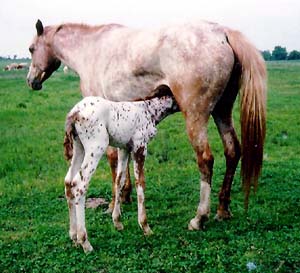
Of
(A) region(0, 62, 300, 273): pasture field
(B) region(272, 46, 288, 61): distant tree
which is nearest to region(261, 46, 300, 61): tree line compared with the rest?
(B) region(272, 46, 288, 61): distant tree

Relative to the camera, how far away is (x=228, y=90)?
714 cm

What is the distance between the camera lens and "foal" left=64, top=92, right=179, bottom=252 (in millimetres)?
6031

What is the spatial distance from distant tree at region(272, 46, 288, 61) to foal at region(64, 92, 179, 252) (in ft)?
319

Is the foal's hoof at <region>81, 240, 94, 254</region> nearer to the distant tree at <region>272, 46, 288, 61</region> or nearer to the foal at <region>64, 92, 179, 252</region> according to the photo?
the foal at <region>64, 92, 179, 252</region>

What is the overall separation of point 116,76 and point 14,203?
94.4 inches

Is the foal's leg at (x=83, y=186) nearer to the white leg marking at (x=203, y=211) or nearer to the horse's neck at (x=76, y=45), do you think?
the white leg marking at (x=203, y=211)

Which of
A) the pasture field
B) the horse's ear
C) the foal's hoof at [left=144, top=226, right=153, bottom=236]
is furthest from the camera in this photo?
the horse's ear

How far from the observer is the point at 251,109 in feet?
21.8

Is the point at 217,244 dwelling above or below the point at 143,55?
below

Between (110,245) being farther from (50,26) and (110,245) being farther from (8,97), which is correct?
(8,97)

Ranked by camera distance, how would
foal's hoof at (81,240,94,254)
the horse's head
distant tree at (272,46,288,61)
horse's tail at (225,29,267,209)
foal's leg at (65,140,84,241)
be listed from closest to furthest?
1. foal's hoof at (81,240,94,254)
2. foal's leg at (65,140,84,241)
3. horse's tail at (225,29,267,209)
4. the horse's head
5. distant tree at (272,46,288,61)

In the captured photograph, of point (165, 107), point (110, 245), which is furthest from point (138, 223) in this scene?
point (165, 107)

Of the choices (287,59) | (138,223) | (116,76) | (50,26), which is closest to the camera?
(138,223)

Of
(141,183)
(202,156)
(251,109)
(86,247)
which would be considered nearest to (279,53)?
(251,109)
